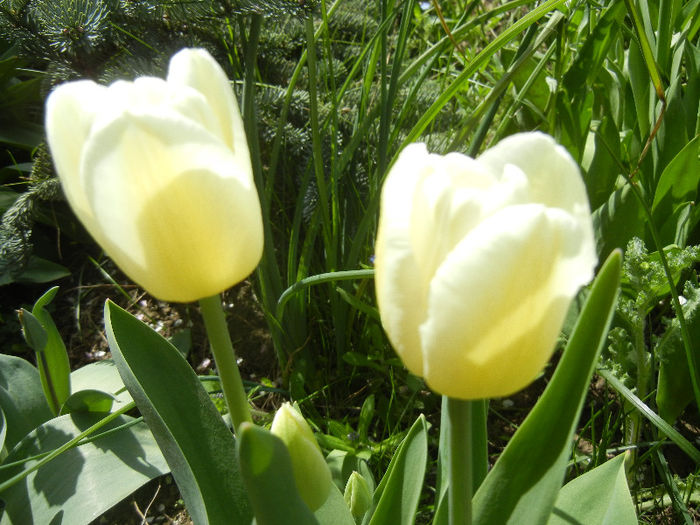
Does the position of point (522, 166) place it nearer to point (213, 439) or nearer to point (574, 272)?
point (574, 272)

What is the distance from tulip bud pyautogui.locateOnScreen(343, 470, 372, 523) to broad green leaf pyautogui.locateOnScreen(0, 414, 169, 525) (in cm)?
40

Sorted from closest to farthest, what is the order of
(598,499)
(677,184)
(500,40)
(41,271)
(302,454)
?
(302,454)
(598,499)
(500,40)
(677,184)
(41,271)

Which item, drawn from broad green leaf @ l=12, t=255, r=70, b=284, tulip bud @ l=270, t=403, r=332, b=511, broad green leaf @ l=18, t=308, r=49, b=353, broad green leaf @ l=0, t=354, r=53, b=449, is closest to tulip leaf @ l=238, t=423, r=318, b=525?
tulip bud @ l=270, t=403, r=332, b=511

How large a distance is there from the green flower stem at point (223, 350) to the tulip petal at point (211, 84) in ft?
0.40

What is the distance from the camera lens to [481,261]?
1.25 ft

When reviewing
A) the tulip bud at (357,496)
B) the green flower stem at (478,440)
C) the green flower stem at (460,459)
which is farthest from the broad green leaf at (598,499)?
the green flower stem at (460,459)

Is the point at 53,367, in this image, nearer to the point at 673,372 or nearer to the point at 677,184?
the point at 673,372

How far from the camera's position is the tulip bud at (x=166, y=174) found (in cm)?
41

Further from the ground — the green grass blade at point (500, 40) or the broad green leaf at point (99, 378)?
the green grass blade at point (500, 40)

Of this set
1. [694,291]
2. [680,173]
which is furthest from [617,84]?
[694,291]

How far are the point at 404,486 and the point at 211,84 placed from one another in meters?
0.50

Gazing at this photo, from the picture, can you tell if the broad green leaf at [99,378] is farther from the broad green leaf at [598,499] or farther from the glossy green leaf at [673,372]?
the glossy green leaf at [673,372]

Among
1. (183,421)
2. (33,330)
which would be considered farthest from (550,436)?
(33,330)

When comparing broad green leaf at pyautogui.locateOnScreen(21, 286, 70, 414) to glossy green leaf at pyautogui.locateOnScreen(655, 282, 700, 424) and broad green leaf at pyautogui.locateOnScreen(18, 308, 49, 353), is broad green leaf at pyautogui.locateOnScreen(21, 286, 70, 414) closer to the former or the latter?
broad green leaf at pyautogui.locateOnScreen(18, 308, 49, 353)
